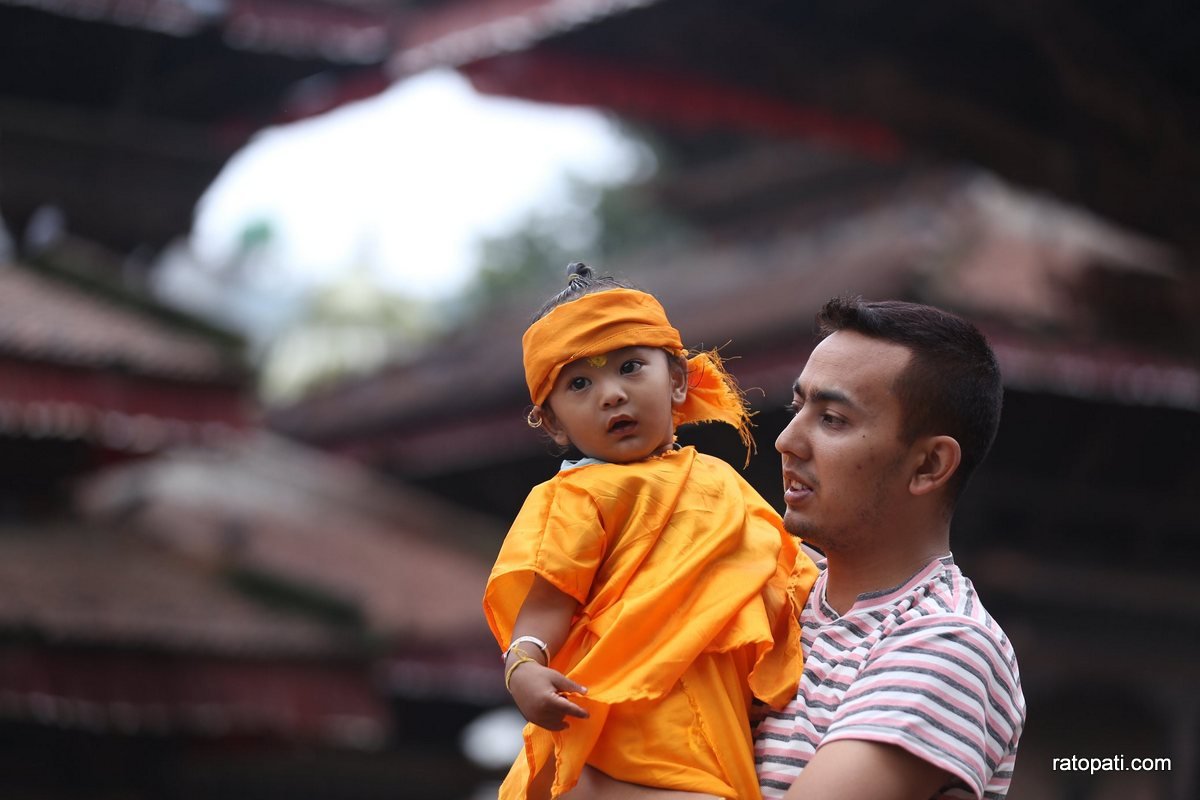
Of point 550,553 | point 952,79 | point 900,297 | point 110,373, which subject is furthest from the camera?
point 110,373

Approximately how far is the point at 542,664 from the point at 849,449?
0.44 metres

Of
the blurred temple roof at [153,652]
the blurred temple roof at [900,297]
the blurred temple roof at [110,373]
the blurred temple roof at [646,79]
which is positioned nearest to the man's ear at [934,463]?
the blurred temple roof at [646,79]

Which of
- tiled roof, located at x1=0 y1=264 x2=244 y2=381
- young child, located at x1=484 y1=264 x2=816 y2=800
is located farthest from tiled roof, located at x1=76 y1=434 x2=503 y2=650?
young child, located at x1=484 y1=264 x2=816 y2=800

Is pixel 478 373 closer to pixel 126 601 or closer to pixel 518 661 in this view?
pixel 126 601

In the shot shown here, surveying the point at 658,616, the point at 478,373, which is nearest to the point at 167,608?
the point at 478,373

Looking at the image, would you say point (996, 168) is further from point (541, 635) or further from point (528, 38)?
point (541, 635)

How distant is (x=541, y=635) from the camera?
2.08 metres

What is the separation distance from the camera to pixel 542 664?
2055 millimetres

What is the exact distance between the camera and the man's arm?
1.84 metres

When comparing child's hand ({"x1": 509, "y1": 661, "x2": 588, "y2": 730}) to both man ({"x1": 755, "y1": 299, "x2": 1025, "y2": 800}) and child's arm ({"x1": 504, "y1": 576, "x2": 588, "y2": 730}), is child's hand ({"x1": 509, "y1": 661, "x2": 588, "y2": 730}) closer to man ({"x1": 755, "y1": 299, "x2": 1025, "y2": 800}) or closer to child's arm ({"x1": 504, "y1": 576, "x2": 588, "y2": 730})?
child's arm ({"x1": 504, "y1": 576, "x2": 588, "y2": 730})

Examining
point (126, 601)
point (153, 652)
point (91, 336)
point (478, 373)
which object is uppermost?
point (478, 373)

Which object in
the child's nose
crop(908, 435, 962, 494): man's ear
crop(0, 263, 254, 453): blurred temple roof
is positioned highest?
crop(0, 263, 254, 453): blurred temple roof

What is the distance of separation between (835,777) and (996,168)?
13.5 feet

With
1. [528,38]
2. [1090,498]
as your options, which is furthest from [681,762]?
→ [1090,498]
